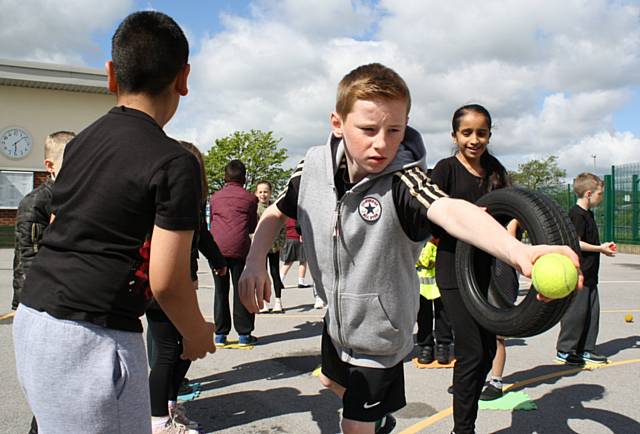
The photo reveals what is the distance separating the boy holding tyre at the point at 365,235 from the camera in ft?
7.73

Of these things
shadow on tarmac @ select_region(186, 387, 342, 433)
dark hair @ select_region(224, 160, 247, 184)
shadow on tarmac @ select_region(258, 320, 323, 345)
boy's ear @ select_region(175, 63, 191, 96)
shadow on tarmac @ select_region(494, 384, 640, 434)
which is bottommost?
shadow on tarmac @ select_region(186, 387, 342, 433)

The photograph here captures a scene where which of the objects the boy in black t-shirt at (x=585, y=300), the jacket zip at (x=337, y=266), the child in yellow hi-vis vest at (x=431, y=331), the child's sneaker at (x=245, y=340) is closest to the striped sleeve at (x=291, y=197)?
the jacket zip at (x=337, y=266)

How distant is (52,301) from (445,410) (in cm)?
351

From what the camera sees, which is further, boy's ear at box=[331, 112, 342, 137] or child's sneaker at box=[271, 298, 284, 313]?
child's sneaker at box=[271, 298, 284, 313]

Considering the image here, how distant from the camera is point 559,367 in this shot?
5.56 metres

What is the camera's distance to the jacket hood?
246 cm

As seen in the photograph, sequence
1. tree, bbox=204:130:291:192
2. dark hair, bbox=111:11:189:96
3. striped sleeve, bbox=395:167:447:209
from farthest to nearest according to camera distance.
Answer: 1. tree, bbox=204:130:291:192
2. striped sleeve, bbox=395:167:447:209
3. dark hair, bbox=111:11:189:96

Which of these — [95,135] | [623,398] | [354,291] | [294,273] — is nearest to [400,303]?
[354,291]

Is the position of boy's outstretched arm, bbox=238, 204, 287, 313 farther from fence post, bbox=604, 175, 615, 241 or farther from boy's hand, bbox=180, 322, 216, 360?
fence post, bbox=604, 175, 615, 241

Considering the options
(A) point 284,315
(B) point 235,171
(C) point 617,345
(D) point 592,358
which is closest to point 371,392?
(D) point 592,358

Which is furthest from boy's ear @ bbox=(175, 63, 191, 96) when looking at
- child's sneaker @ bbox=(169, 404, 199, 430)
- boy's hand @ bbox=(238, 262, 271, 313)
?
child's sneaker @ bbox=(169, 404, 199, 430)

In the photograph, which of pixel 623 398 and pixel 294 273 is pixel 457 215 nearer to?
pixel 623 398

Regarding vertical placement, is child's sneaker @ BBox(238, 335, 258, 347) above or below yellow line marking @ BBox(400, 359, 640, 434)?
above

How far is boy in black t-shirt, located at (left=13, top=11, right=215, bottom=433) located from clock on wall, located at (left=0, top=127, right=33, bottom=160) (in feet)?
79.4
